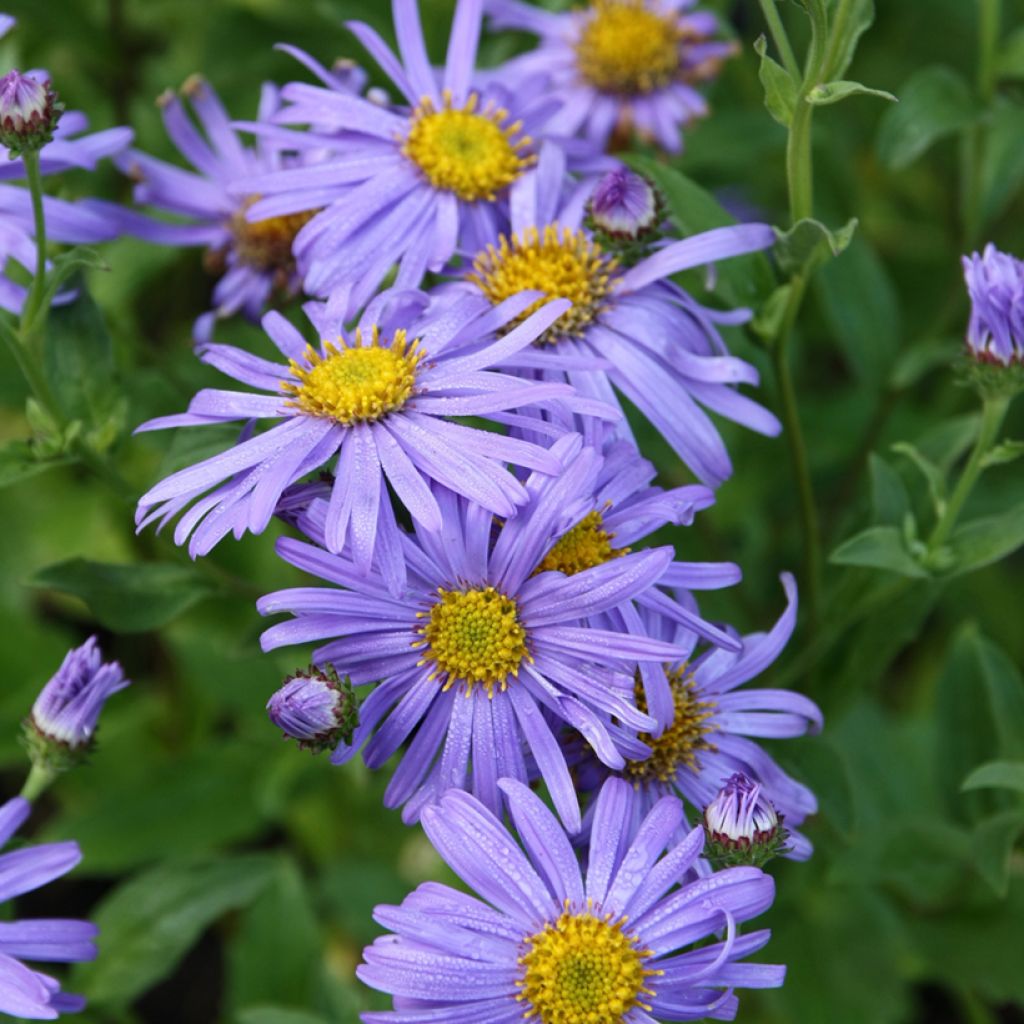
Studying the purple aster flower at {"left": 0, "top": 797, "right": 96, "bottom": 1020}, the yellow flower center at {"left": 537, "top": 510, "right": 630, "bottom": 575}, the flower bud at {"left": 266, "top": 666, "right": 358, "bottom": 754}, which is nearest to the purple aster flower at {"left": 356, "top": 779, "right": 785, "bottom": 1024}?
the flower bud at {"left": 266, "top": 666, "right": 358, "bottom": 754}

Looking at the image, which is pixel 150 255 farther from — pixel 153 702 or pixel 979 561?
pixel 979 561

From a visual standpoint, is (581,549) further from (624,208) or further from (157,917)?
(157,917)

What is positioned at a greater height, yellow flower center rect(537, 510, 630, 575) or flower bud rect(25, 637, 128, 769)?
yellow flower center rect(537, 510, 630, 575)

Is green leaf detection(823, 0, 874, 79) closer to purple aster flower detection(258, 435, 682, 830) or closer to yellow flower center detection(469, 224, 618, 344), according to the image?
yellow flower center detection(469, 224, 618, 344)

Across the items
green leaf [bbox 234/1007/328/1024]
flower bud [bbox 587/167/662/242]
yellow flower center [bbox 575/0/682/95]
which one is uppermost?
yellow flower center [bbox 575/0/682/95]

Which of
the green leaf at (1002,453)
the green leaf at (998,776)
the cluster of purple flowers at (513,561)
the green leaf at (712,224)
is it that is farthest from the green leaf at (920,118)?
the green leaf at (998,776)
